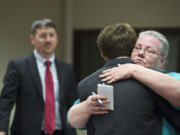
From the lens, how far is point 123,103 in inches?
43.1

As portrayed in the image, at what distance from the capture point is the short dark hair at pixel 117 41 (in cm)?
113

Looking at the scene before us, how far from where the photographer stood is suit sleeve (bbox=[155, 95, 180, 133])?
1098 millimetres

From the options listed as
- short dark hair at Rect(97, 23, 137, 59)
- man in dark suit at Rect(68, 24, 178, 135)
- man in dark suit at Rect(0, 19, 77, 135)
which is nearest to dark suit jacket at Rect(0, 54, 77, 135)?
man in dark suit at Rect(0, 19, 77, 135)

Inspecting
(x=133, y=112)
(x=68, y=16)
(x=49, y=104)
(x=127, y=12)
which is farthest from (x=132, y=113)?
(x=68, y=16)

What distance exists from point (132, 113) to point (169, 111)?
0.48 ft

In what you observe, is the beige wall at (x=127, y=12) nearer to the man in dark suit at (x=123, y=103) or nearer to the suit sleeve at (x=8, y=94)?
the suit sleeve at (x=8, y=94)

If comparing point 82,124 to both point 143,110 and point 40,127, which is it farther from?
point 40,127

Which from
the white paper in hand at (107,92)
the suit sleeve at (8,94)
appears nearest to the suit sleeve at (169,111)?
the white paper in hand at (107,92)

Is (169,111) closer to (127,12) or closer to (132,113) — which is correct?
(132,113)

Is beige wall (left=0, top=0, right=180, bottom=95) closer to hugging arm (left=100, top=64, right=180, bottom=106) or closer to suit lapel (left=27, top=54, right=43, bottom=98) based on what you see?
suit lapel (left=27, top=54, right=43, bottom=98)

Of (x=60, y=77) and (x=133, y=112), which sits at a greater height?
(x=133, y=112)

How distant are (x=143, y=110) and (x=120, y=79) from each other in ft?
0.47

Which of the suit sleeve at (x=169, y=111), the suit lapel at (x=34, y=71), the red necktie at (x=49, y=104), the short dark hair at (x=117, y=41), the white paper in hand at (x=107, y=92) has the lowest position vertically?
the red necktie at (x=49, y=104)

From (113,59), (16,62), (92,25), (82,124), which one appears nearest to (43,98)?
(16,62)
